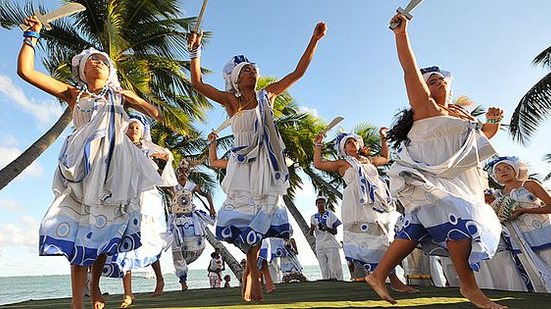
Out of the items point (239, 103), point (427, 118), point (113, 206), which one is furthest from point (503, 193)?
point (113, 206)

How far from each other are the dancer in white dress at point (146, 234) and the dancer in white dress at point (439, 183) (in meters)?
2.69

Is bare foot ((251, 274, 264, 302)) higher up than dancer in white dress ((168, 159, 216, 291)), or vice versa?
dancer in white dress ((168, 159, 216, 291))

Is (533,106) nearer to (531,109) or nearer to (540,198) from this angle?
(531,109)

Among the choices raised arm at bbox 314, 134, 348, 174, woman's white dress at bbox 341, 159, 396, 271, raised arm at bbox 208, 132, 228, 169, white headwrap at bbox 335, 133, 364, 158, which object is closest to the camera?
raised arm at bbox 208, 132, 228, 169

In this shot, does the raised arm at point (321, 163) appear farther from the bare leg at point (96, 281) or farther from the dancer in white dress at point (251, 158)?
the bare leg at point (96, 281)

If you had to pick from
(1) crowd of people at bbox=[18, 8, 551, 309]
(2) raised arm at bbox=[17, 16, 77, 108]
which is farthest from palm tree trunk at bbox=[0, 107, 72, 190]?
(2) raised arm at bbox=[17, 16, 77, 108]

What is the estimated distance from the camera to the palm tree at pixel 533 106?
12.1 metres

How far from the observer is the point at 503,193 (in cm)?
507

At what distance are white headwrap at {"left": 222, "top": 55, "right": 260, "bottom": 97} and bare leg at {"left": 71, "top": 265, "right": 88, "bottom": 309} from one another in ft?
6.61

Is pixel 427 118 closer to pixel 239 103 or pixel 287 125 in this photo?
pixel 239 103

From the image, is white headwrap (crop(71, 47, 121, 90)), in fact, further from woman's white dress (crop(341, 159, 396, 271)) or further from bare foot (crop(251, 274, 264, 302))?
woman's white dress (crop(341, 159, 396, 271))

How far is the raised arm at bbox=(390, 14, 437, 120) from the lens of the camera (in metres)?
2.99

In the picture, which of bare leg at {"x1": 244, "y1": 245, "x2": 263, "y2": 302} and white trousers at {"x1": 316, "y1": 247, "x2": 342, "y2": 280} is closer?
bare leg at {"x1": 244, "y1": 245, "x2": 263, "y2": 302}

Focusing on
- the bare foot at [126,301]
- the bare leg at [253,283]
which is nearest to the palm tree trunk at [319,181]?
the bare foot at [126,301]
